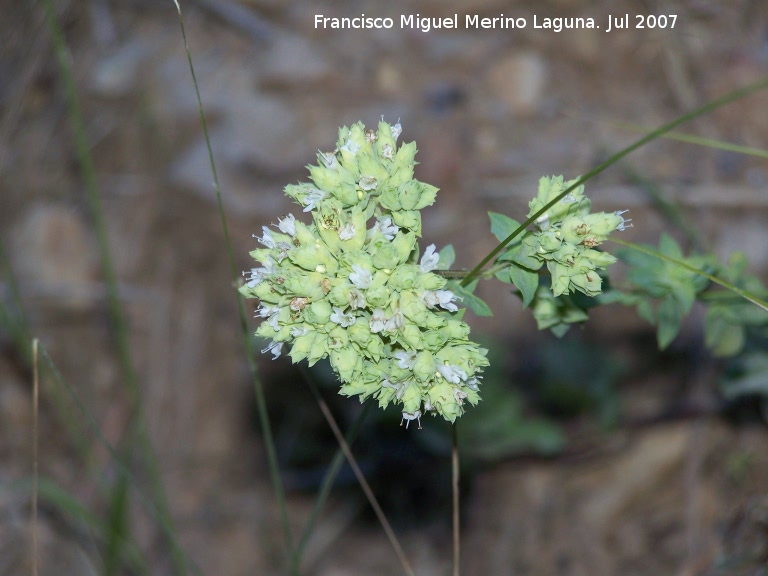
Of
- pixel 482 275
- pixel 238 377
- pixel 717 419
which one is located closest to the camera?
pixel 482 275

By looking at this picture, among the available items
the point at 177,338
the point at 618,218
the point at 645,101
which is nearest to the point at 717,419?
the point at 645,101

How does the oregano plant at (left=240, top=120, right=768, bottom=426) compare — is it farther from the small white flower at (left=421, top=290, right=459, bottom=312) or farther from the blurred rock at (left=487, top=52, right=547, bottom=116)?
the blurred rock at (left=487, top=52, right=547, bottom=116)

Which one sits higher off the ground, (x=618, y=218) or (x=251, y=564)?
(x=618, y=218)

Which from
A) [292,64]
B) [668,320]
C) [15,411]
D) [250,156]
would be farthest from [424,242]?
[15,411]

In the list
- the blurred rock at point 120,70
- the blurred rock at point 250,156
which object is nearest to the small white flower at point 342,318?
the blurred rock at point 250,156

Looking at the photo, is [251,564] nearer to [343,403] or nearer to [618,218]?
[343,403]

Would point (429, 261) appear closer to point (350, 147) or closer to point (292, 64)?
point (350, 147)

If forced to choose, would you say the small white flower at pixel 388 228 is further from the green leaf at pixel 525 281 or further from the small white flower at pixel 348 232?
the green leaf at pixel 525 281
